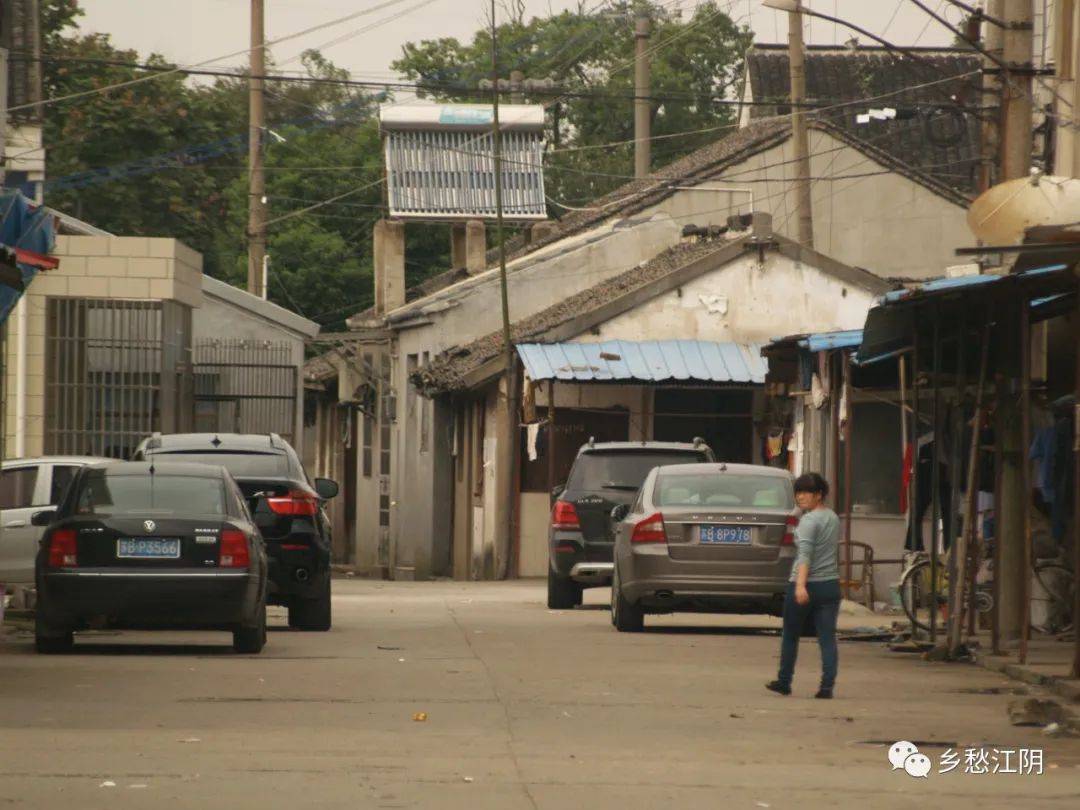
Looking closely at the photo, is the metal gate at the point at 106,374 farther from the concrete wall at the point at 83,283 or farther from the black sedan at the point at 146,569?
the black sedan at the point at 146,569

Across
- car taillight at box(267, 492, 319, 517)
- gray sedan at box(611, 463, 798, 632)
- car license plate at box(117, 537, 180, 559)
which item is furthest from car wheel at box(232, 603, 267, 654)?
gray sedan at box(611, 463, 798, 632)

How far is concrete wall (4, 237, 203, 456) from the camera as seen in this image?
29.4m

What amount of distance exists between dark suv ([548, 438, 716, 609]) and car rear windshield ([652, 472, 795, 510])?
3798 mm

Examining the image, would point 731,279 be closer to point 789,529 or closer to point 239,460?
point 789,529

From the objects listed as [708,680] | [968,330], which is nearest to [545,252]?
[968,330]

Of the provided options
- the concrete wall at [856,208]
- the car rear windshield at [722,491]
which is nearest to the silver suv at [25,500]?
the car rear windshield at [722,491]

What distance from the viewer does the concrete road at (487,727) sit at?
9531 millimetres

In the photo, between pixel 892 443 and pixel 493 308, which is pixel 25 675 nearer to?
pixel 892 443

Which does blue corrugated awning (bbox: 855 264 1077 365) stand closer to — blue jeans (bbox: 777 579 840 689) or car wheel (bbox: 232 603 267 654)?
blue jeans (bbox: 777 579 840 689)

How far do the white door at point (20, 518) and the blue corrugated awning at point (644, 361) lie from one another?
11.0m

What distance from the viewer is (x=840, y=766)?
1060 centimetres

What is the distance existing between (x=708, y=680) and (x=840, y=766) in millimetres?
4692

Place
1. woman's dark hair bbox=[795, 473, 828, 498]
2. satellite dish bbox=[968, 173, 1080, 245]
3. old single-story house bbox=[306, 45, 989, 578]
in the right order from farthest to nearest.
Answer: old single-story house bbox=[306, 45, 989, 578]
satellite dish bbox=[968, 173, 1080, 245]
woman's dark hair bbox=[795, 473, 828, 498]

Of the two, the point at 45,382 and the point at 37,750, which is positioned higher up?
the point at 45,382
